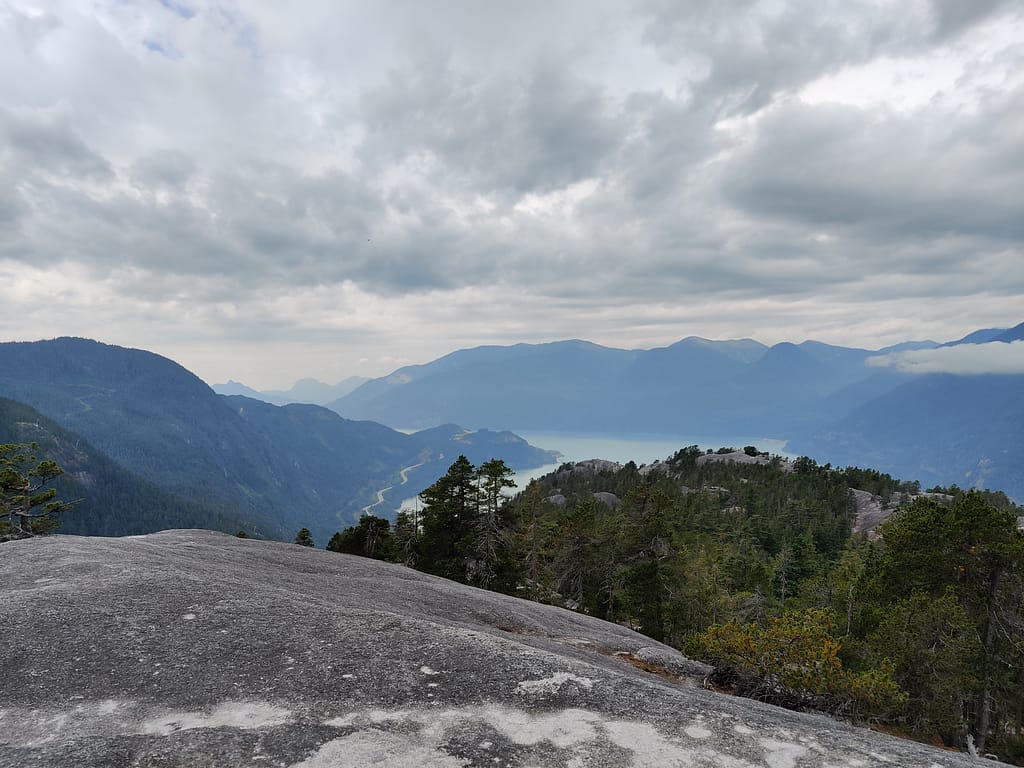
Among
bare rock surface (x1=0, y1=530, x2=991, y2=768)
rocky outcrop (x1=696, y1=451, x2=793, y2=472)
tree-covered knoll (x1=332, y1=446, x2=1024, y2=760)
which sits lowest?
rocky outcrop (x1=696, y1=451, x2=793, y2=472)

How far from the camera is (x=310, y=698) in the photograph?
1012cm

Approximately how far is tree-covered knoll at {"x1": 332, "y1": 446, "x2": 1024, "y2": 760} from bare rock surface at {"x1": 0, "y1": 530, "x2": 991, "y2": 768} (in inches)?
238

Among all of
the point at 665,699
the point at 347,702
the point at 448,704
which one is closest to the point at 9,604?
the point at 347,702

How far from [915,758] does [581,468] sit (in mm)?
176363

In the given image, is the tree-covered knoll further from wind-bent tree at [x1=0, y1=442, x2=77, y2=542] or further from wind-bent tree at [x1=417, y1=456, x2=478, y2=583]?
wind-bent tree at [x1=0, y1=442, x2=77, y2=542]

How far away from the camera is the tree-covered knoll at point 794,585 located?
56.9ft

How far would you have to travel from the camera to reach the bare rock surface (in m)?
8.59

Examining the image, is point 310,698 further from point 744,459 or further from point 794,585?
point 744,459

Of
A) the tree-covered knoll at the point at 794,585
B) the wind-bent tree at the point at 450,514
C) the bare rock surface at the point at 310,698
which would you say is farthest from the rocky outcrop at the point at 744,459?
the bare rock surface at the point at 310,698

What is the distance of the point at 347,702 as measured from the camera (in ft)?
33.0

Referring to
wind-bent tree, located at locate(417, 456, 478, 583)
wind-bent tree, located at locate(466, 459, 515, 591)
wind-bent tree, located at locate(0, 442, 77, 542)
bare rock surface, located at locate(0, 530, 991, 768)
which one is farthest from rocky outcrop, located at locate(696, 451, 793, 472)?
bare rock surface, located at locate(0, 530, 991, 768)

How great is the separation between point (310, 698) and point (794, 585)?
67514 millimetres

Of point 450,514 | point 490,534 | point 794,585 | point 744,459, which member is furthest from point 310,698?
point 744,459

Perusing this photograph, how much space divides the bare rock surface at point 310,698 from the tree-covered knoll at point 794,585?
19.8 feet
